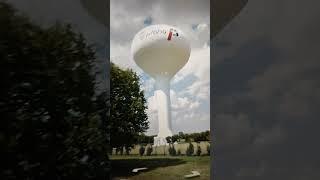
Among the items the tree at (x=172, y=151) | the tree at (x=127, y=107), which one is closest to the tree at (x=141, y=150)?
the tree at (x=127, y=107)

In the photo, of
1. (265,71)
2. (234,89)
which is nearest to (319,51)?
(265,71)

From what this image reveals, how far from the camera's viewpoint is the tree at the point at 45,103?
4.06 m

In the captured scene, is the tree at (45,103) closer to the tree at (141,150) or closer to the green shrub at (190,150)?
the green shrub at (190,150)

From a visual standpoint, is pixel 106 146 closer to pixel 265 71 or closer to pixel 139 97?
pixel 265 71

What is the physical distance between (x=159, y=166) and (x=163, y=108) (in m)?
1.32

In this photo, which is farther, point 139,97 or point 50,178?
point 139,97

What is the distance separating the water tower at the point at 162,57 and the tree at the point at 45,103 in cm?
431

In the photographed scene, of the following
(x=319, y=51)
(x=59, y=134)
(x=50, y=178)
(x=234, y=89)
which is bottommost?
(x=50, y=178)

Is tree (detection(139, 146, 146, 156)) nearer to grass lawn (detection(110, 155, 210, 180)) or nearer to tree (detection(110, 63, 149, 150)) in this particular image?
grass lawn (detection(110, 155, 210, 180))

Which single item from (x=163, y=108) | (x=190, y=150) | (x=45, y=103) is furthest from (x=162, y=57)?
(x=45, y=103)

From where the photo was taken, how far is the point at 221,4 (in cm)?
766

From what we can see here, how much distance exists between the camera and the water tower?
9461 mm

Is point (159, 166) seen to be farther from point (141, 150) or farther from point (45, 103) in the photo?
point (45, 103)

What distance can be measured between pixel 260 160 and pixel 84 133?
358cm
